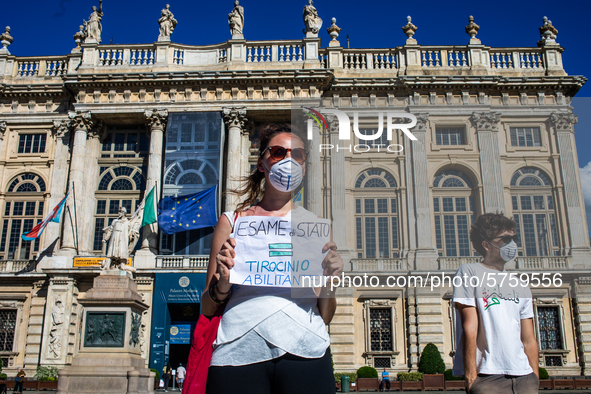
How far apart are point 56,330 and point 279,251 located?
83.9 ft

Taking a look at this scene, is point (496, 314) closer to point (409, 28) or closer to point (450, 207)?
point (450, 207)

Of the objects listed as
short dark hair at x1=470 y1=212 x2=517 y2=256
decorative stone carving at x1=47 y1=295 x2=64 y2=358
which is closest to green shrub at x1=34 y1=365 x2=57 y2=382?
decorative stone carving at x1=47 y1=295 x2=64 y2=358

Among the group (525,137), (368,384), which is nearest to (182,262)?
(368,384)

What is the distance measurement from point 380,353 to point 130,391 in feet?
53.4

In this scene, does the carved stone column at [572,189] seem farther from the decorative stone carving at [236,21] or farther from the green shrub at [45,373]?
the green shrub at [45,373]

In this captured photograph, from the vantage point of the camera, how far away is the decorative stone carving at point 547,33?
102ft

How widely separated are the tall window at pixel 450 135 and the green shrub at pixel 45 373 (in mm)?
21515

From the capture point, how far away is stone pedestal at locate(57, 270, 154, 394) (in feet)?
40.0

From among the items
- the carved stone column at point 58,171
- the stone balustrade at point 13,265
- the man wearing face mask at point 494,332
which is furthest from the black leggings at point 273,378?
the stone balustrade at point 13,265

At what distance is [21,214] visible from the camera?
29719 millimetres

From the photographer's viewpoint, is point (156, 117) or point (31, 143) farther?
point (31, 143)

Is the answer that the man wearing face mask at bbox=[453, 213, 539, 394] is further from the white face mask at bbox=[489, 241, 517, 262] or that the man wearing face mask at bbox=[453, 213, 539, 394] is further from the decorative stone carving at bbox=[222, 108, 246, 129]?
the decorative stone carving at bbox=[222, 108, 246, 129]

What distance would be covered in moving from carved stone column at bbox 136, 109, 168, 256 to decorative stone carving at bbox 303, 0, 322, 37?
919cm

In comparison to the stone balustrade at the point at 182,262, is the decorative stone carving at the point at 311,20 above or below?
above
